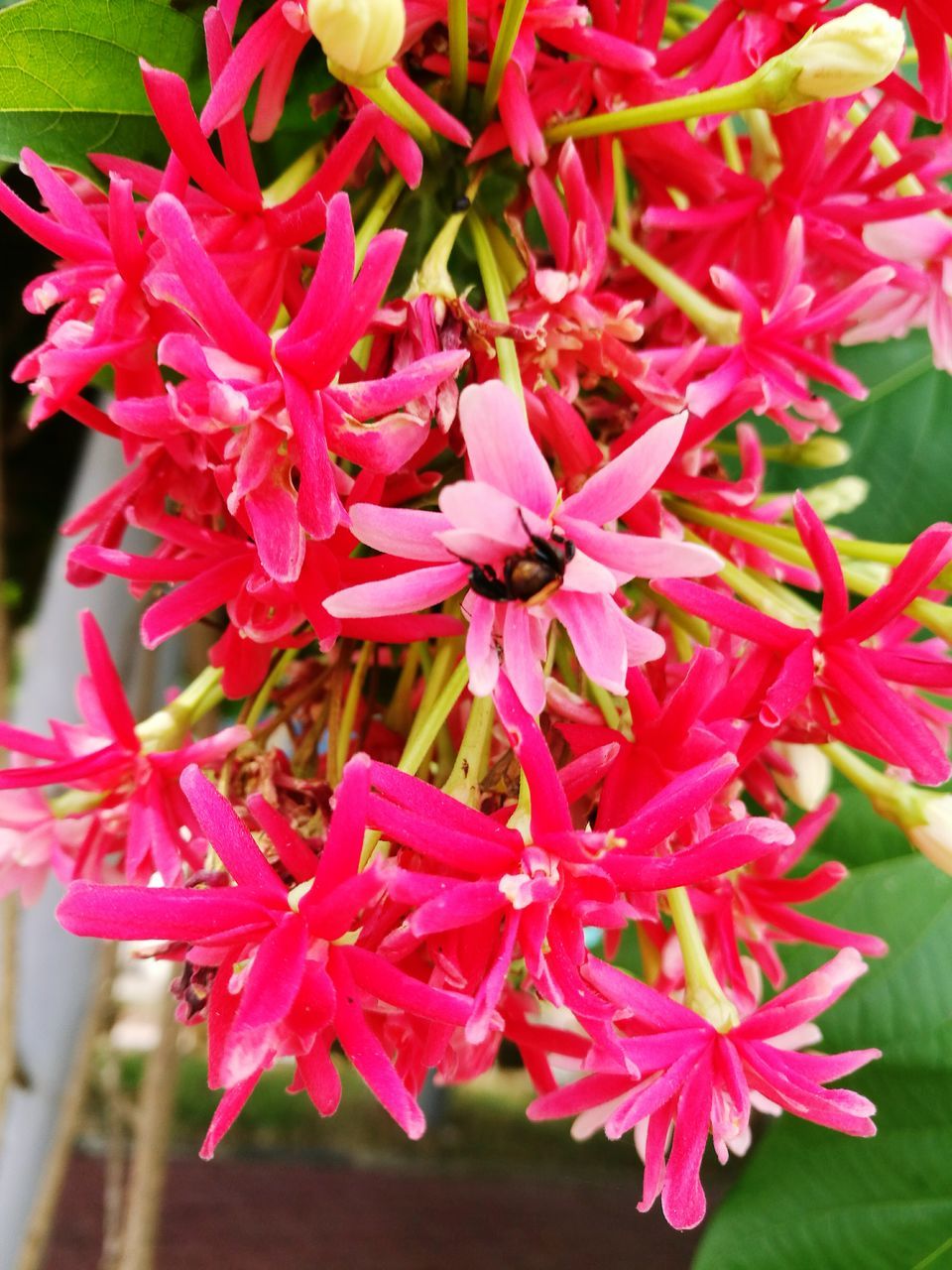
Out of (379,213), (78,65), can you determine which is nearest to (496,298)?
(379,213)

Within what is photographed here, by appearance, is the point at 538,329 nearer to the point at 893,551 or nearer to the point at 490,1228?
the point at 893,551

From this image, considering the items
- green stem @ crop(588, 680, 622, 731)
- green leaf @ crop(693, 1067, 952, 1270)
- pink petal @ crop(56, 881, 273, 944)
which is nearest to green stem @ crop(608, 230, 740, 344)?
green stem @ crop(588, 680, 622, 731)

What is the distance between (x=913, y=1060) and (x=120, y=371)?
41 cm

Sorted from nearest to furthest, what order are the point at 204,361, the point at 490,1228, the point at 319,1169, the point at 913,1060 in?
1. the point at 204,361
2. the point at 913,1060
3. the point at 490,1228
4. the point at 319,1169

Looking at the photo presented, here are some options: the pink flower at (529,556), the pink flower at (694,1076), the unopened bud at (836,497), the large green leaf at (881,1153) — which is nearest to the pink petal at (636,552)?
the pink flower at (529,556)

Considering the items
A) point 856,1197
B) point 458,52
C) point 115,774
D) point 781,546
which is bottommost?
point 856,1197

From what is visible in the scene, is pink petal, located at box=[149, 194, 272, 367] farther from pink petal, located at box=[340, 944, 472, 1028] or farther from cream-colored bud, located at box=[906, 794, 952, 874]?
cream-colored bud, located at box=[906, 794, 952, 874]

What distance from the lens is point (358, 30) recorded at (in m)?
0.26

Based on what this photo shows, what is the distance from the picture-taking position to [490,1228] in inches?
67.7

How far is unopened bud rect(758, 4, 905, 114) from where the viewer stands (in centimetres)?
29

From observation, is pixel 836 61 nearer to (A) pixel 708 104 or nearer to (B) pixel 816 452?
(A) pixel 708 104

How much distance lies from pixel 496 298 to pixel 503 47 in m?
0.06

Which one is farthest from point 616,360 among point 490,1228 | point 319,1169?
point 319,1169

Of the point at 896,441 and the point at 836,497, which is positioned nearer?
the point at 836,497
